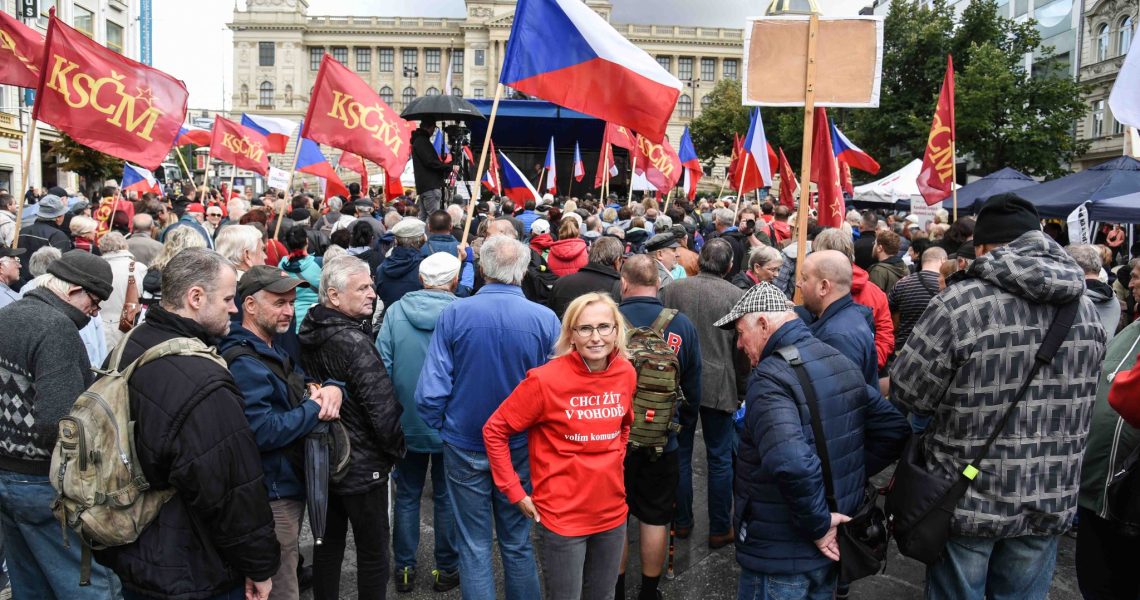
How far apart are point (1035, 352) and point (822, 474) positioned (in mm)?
798

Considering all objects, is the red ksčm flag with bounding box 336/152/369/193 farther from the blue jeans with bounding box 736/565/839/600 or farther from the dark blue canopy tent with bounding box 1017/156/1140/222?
the blue jeans with bounding box 736/565/839/600

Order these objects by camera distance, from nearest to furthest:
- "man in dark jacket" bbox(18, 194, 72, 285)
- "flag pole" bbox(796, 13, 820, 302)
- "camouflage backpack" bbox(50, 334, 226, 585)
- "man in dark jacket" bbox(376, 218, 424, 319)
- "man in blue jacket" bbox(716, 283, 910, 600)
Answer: "camouflage backpack" bbox(50, 334, 226, 585) < "man in blue jacket" bbox(716, 283, 910, 600) < "flag pole" bbox(796, 13, 820, 302) < "man in dark jacket" bbox(376, 218, 424, 319) < "man in dark jacket" bbox(18, 194, 72, 285)

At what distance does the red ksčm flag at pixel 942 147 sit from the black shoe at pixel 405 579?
7589 mm

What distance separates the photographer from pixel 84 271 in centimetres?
320

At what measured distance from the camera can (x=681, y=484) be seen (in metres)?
4.79

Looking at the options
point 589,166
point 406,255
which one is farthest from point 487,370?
point 589,166

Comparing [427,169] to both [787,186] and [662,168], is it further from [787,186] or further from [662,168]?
[787,186]

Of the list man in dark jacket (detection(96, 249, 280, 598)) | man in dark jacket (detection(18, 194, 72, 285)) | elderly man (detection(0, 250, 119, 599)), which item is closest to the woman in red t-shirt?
man in dark jacket (detection(96, 249, 280, 598))

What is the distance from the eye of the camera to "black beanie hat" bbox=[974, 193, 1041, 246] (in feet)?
9.45

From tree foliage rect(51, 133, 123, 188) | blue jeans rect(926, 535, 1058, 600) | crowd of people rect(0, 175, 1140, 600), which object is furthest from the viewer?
tree foliage rect(51, 133, 123, 188)

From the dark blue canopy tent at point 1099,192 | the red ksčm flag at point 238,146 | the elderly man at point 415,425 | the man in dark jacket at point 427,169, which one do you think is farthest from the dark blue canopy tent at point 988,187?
the elderly man at point 415,425

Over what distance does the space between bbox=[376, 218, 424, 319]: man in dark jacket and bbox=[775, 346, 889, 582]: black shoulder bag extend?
314 centimetres

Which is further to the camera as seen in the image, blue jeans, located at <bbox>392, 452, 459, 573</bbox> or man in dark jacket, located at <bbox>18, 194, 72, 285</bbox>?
man in dark jacket, located at <bbox>18, 194, 72, 285</bbox>

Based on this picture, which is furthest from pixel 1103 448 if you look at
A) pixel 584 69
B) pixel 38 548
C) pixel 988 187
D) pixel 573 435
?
pixel 988 187
